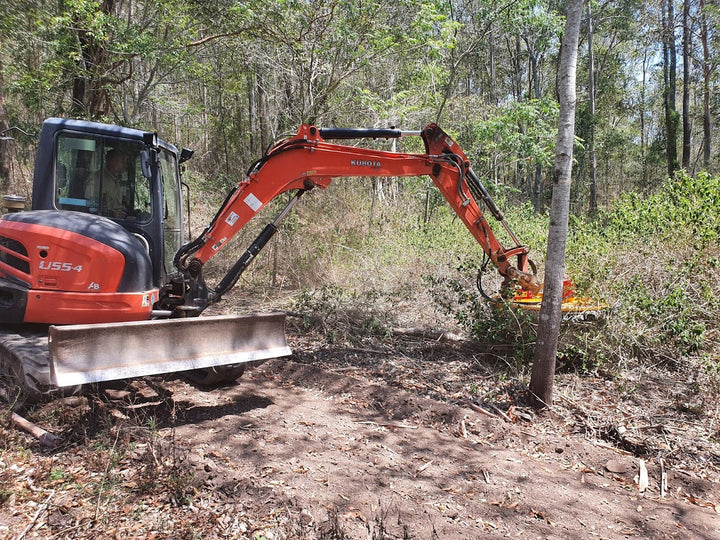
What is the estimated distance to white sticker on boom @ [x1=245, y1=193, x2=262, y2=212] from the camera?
5613 millimetres

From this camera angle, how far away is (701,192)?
7.55 m

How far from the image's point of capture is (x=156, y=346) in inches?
180

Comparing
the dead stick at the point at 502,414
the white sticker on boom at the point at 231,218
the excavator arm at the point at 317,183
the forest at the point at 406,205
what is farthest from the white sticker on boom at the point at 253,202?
the dead stick at the point at 502,414

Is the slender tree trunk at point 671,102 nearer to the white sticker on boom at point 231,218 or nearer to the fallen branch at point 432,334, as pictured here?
the fallen branch at point 432,334

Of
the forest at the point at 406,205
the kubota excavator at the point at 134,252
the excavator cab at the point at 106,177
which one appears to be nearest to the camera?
the kubota excavator at the point at 134,252

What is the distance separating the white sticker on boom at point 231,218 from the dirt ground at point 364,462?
1.81 m

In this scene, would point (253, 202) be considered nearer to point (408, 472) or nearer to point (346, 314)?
point (346, 314)

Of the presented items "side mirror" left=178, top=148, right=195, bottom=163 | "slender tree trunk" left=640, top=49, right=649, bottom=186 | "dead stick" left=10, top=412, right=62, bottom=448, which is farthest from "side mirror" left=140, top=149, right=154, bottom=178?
"slender tree trunk" left=640, top=49, right=649, bottom=186

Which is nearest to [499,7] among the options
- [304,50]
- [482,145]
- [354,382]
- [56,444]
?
[482,145]

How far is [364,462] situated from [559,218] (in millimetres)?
2946

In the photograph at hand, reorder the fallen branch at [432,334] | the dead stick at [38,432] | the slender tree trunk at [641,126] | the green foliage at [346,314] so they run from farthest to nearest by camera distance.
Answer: the slender tree trunk at [641,126] → the green foliage at [346,314] → the fallen branch at [432,334] → the dead stick at [38,432]

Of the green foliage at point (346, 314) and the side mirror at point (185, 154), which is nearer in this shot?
the side mirror at point (185, 154)

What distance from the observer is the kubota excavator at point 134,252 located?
443 cm

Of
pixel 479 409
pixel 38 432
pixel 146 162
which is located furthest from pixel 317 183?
pixel 38 432
